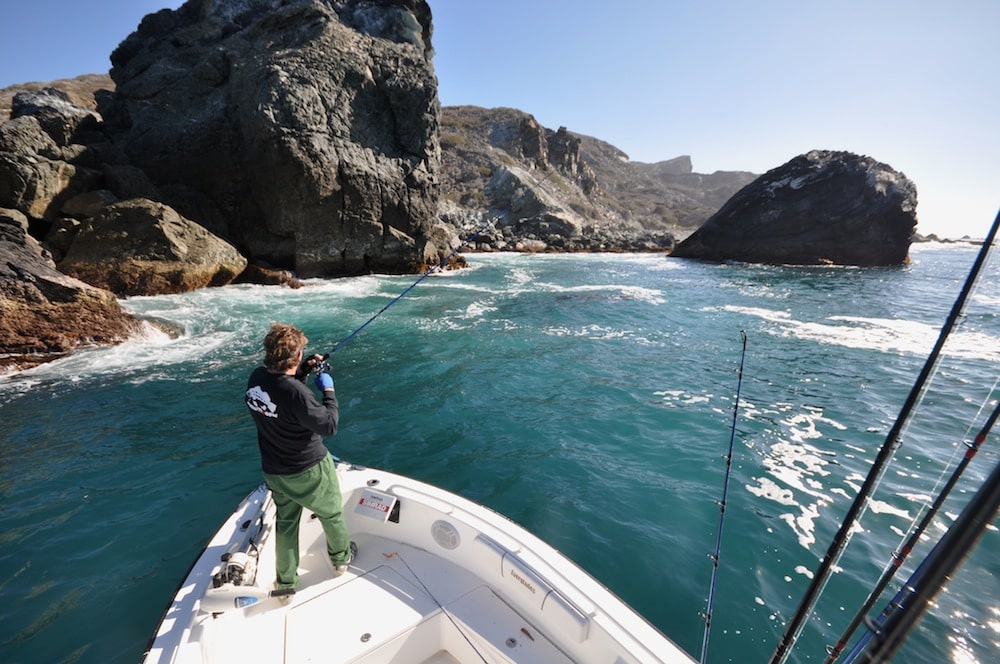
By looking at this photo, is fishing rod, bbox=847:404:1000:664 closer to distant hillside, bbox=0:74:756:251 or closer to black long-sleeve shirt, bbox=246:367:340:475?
black long-sleeve shirt, bbox=246:367:340:475

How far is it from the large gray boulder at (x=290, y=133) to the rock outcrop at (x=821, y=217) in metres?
35.2

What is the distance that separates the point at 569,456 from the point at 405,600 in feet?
12.2

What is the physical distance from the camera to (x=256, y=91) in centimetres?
2238

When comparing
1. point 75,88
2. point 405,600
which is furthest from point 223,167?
point 75,88

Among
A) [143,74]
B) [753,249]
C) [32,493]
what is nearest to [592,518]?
[32,493]

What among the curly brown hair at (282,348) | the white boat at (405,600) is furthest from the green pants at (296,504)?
the curly brown hair at (282,348)

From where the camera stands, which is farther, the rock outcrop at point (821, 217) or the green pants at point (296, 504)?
the rock outcrop at point (821, 217)

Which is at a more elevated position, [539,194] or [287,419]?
[539,194]

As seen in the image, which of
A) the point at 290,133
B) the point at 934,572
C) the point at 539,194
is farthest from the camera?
the point at 539,194

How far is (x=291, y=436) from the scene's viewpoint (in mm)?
3287

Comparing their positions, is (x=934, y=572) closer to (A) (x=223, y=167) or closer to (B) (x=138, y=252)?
(B) (x=138, y=252)

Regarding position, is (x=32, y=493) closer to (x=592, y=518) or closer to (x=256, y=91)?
(x=592, y=518)

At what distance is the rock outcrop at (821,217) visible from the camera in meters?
40.3

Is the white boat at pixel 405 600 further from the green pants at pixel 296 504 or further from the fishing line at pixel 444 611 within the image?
the green pants at pixel 296 504
